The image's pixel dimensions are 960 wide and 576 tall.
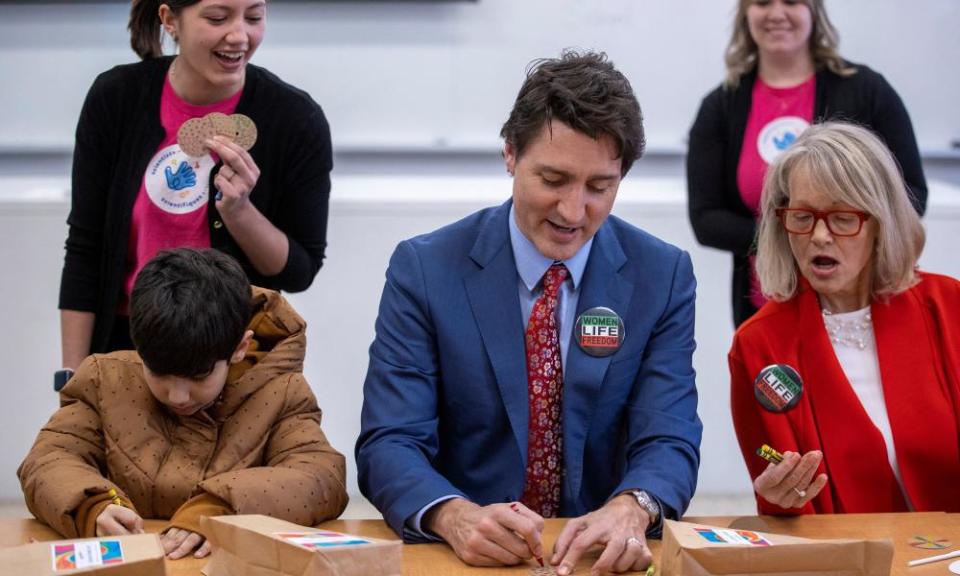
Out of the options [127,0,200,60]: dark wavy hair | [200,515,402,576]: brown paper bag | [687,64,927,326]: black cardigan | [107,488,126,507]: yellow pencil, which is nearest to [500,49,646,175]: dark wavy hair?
[200,515,402,576]: brown paper bag

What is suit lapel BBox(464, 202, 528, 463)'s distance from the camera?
2201mm

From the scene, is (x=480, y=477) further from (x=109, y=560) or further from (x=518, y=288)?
(x=109, y=560)

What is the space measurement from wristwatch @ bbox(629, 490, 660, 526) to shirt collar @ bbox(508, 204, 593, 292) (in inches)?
15.7

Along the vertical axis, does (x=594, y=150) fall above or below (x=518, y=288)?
above

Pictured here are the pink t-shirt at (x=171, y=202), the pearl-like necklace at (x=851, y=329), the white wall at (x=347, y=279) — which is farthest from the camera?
the white wall at (x=347, y=279)

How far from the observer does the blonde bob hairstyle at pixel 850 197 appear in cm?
243

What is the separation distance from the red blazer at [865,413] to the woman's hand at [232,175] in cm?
104

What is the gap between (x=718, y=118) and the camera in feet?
11.8

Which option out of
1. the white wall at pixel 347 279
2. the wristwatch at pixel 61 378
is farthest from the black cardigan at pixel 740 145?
the wristwatch at pixel 61 378

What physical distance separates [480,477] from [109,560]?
80 centimetres

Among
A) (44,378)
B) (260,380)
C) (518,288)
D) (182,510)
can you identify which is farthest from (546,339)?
(44,378)

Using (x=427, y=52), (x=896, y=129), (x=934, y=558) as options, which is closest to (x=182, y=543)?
(x=934, y=558)

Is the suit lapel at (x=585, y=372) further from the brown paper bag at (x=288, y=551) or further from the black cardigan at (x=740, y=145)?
the black cardigan at (x=740, y=145)

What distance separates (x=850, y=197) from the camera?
95.4 inches
